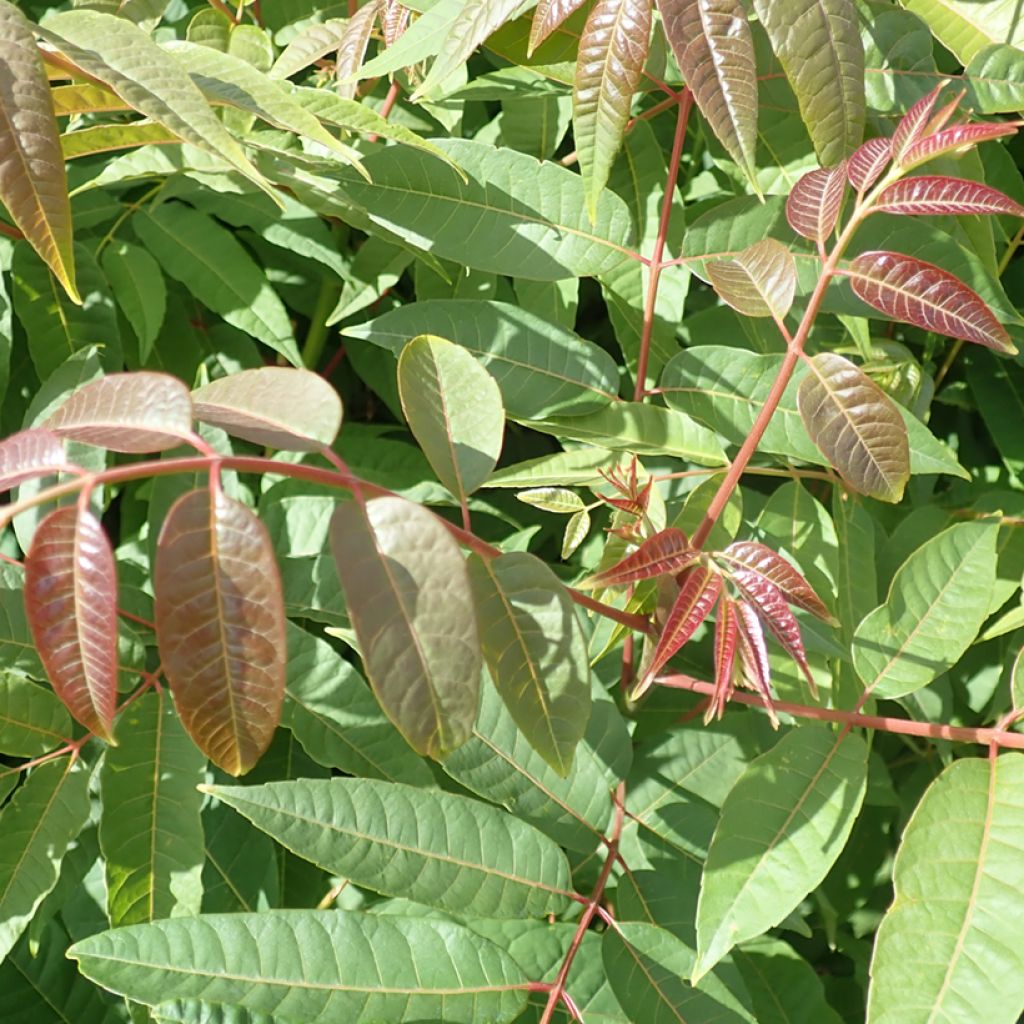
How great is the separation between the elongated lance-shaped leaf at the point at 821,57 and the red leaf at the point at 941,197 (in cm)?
9

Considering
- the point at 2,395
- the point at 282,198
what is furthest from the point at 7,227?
the point at 282,198

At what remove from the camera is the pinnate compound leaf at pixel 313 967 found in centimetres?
79

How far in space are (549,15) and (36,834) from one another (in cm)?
79

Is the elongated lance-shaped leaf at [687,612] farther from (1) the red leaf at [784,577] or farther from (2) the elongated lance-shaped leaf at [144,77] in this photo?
(2) the elongated lance-shaped leaf at [144,77]

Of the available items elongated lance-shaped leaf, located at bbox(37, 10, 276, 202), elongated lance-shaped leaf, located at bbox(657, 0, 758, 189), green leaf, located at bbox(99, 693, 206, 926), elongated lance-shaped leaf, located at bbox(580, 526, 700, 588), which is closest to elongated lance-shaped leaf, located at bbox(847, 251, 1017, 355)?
elongated lance-shaped leaf, located at bbox(657, 0, 758, 189)

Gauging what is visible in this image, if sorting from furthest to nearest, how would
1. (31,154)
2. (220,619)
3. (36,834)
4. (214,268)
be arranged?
(214,268) → (36,834) → (31,154) → (220,619)

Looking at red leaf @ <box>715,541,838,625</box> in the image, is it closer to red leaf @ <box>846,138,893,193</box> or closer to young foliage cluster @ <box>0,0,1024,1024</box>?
young foliage cluster @ <box>0,0,1024,1024</box>

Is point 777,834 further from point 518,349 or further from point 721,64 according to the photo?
point 721,64

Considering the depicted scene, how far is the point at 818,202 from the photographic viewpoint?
0.84 meters

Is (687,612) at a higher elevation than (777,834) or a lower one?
higher

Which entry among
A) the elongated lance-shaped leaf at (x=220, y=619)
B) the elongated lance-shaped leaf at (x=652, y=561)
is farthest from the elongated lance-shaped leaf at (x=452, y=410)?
the elongated lance-shaped leaf at (x=220, y=619)

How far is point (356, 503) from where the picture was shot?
25.6 inches

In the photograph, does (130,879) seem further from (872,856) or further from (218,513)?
(872,856)

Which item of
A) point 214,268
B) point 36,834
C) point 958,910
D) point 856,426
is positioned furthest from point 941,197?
point 36,834
